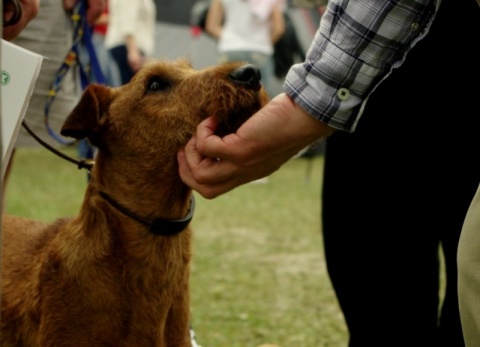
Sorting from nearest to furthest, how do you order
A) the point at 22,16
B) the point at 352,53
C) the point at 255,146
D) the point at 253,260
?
the point at 352,53 → the point at 255,146 → the point at 22,16 → the point at 253,260

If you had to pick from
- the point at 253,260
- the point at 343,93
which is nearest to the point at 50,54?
the point at 343,93

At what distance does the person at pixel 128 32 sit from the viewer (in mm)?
9836

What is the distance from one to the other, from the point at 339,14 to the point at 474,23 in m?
0.98

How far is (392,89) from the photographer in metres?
3.02

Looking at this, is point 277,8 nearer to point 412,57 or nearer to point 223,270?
point 223,270

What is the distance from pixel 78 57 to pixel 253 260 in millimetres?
3194

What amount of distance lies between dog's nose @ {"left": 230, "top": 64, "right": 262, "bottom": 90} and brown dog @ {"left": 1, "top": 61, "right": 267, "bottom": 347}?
3.9 inches

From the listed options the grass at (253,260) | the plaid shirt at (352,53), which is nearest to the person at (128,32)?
the grass at (253,260)

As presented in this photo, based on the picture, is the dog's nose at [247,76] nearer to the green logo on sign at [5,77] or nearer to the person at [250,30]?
the green logo on sign at [5,77]

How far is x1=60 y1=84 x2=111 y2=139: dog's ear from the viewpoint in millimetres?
2861

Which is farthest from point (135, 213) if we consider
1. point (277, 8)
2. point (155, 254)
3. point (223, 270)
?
point (277, 8)

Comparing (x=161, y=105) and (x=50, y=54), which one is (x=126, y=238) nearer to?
(x=161, y=105)

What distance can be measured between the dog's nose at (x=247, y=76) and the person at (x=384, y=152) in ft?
0.63

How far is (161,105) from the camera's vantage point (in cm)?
293
